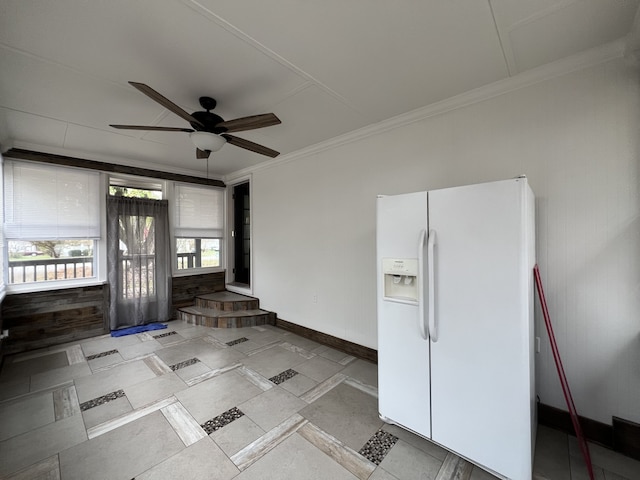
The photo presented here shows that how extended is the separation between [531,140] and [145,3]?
2.79 m

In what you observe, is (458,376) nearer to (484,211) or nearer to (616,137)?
(484,211)

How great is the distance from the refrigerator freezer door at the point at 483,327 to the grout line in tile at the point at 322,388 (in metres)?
1.04

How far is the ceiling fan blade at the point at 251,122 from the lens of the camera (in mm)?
2063

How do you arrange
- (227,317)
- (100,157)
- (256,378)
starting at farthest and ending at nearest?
(227,317) < (100,157) < (256,378)

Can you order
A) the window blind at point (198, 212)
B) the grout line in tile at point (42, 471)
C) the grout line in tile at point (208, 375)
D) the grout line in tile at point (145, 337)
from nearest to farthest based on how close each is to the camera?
the grout line in tile at point (42, 471)
the grout line in tile at point (208, 375)
the grout line in tile at point (145, 337)
the window blind at point (198, 212)

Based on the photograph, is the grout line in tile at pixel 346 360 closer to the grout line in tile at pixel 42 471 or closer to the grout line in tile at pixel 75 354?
the grout line in tile at pixel 42 471

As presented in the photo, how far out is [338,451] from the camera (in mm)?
1795

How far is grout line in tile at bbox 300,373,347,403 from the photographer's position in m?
2.40

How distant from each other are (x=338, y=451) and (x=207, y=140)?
8.78ft

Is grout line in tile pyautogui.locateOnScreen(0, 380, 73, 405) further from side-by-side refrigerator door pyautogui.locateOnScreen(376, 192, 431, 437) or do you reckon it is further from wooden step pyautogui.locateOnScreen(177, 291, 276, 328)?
side-by-side refrigerator door pyautogui.locateOnScreen(376, 192, 431, 437)

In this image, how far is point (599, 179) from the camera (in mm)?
1853

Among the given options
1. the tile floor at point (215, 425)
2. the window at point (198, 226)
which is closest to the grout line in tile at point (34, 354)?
the tile floor at point (215, 425)

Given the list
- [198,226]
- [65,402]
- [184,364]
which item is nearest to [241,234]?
[198,226]

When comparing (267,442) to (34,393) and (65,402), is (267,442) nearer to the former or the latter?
(65,402)
